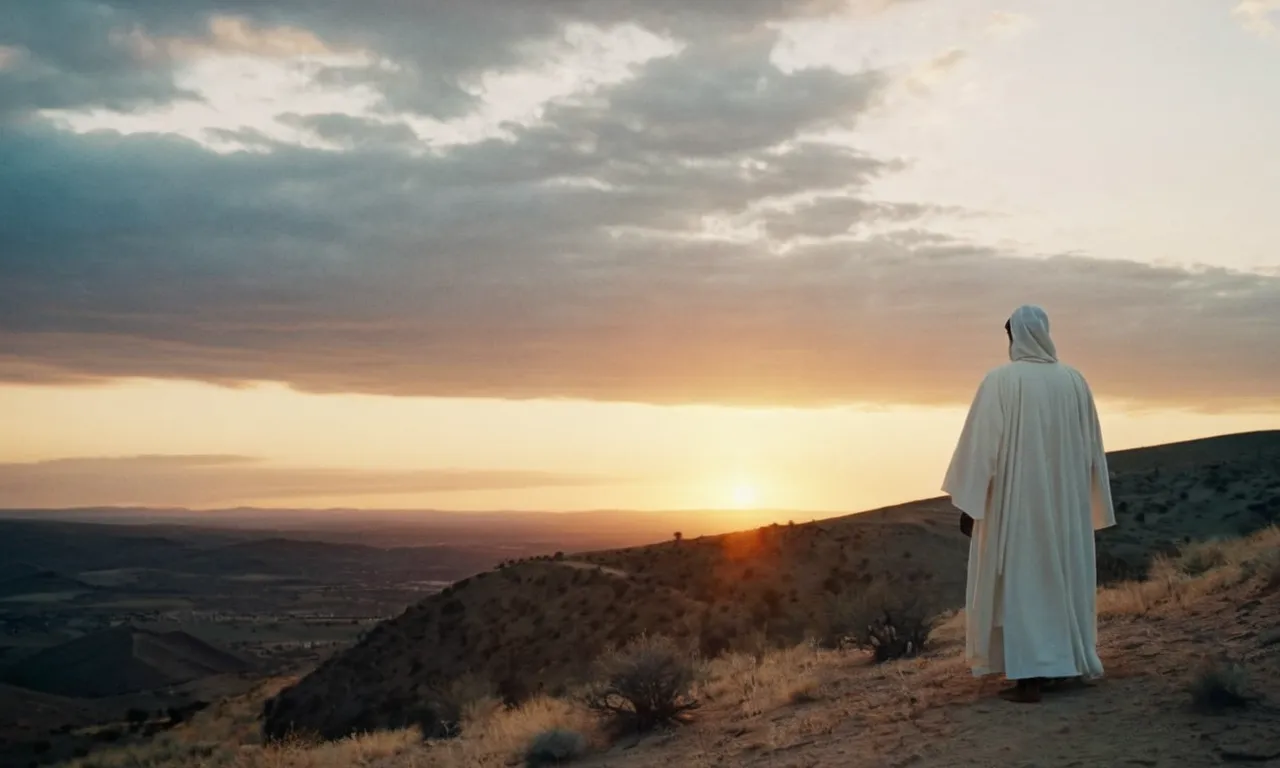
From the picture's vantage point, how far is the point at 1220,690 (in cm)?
805

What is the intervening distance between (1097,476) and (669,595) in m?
21.7

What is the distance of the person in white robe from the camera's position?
9.02 metres

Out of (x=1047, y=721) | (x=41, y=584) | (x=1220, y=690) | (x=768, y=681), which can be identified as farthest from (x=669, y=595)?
(x=41, y=584)

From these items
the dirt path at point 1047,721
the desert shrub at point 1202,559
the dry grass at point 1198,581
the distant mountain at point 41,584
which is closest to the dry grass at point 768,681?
the dirt path at point 1047,721

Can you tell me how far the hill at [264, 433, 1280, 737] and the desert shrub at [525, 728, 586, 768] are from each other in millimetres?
13021

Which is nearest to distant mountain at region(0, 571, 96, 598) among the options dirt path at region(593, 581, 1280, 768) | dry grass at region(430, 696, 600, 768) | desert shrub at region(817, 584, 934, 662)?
dry grass at region(430, 696, 600, 768)

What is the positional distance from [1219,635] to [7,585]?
156596 millimetres

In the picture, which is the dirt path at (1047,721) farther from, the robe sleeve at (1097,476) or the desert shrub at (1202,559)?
the desert shrub at (1202,559)

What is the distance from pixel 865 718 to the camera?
991cm

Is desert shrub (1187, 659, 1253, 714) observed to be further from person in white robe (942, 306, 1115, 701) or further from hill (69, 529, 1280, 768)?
person in white robe (942, 306, 1115, 701)

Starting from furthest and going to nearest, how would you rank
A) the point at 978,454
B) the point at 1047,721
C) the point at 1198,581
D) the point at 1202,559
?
the point at 1202,559 → the point at 1198,581 → the point at 978,454 → the point at 1047,721

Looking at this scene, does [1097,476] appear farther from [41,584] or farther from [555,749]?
[41,584]

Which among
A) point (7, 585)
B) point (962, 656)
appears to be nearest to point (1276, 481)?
point (962, 656)

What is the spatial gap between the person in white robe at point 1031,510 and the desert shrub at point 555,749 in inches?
153
